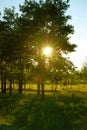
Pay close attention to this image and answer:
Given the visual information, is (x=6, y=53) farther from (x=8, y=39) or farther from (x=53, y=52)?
(x=53, y=52)

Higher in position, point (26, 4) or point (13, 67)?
point (26, 4)

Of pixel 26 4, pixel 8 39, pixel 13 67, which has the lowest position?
pixel 13 67

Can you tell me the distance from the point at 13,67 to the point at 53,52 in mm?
13402

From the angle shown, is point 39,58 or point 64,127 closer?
point 64,127

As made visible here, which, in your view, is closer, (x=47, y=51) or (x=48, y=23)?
(x=48, y=23)

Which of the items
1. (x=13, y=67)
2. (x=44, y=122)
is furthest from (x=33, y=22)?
(x=44, y=122)

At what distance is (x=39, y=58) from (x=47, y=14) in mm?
7342

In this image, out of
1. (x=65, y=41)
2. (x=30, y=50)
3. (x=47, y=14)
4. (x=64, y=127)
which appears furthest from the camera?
(x=30, y=50)

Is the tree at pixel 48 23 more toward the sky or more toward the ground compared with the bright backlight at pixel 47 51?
more toward the sky

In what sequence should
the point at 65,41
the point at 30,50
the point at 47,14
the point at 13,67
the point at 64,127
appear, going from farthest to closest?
the point at 13,67, the point at 30,50, the point at 65,41, the point at 47,14, the point at 64,127

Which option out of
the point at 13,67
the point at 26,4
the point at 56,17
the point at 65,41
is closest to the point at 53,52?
the point at 65,41

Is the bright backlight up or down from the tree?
down

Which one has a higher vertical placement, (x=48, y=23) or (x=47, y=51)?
(x=48, y=23)

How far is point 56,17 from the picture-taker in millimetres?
41750
